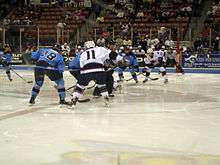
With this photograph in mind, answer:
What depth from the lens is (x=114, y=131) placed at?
254 inches

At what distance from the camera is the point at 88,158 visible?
4906 millimetres

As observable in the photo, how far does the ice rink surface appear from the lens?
4.97 m

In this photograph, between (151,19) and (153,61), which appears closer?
(153,61)

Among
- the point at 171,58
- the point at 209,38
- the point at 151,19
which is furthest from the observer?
the point at 151,19

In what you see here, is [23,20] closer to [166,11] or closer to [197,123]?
[166,11]

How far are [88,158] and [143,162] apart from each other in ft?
1.70

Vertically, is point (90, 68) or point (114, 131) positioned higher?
point (90, 68)

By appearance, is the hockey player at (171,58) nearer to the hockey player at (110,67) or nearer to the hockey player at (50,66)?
the hockey player at (110,67)

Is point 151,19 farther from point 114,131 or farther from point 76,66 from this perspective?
point 114,131

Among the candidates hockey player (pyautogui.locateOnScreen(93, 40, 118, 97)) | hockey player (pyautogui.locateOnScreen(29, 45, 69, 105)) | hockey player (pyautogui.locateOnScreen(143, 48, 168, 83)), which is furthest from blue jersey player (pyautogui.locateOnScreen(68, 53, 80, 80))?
hockey player (pyautogui.locateOnScreen(143, 48, 168, 83))

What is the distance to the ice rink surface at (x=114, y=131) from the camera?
497cm

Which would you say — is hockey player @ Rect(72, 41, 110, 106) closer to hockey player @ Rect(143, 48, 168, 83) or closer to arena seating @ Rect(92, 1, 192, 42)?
hockey player @ Rect(143, 48, 168, 83)

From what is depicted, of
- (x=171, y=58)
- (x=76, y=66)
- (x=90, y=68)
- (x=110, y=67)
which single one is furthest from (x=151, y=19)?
(x=90, y=68)

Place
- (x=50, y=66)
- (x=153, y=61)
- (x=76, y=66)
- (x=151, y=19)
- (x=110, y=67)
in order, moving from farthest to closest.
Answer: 1. (x=151, y=19)
2. (x=153, y=61)
3. (x=110, y=67)
4. (x=76, y=66)
5. (x=50, y=66)
